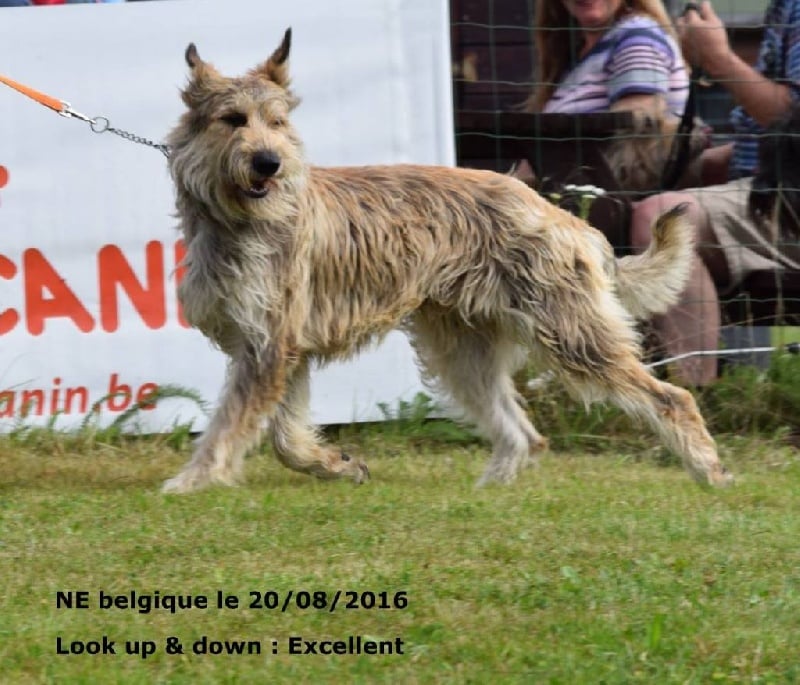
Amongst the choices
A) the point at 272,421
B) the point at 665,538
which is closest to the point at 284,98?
the point at 272,421

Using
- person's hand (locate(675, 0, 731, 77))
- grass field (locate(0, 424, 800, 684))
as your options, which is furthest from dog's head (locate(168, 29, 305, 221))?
person's hand (locate(675, 0, 731, 77))

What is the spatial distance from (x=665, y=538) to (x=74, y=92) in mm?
3963

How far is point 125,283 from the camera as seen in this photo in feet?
25.9

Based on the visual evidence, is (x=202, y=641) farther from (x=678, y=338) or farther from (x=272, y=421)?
(x=678, y=338)

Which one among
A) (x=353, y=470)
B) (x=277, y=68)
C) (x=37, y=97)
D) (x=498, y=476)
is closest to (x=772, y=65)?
(x=498, y=476)

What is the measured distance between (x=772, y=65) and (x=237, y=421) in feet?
12.6

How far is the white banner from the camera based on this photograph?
7859mm

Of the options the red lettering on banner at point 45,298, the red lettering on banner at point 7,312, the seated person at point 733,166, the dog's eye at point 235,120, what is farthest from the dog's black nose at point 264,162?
the seated person at point 733,166

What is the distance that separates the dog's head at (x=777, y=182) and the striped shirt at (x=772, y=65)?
0.05m

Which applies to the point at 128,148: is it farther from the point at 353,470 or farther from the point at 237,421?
the point at 353,470

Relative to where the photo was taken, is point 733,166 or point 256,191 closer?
point 256,191

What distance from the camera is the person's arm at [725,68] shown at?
848 cm

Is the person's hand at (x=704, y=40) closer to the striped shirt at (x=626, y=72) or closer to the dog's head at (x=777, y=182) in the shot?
the striped shirt at (x=626, y=72)

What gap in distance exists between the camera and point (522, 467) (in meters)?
7.24
